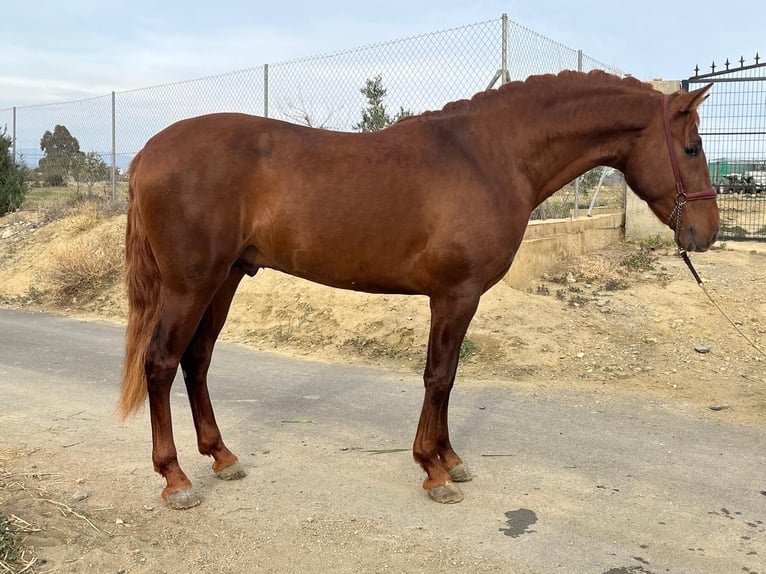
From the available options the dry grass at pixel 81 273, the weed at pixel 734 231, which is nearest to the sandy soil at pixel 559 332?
the dry grass at pixel 81 273

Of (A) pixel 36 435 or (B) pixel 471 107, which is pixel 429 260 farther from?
(A) pixel 36 435

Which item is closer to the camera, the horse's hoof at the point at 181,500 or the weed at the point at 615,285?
the horse's hoof at the point at 181,500

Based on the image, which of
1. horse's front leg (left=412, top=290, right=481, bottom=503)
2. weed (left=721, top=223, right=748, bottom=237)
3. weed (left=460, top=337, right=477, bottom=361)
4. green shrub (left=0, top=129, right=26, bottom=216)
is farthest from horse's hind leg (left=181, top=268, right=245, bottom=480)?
green shrub (left=0, top=129, right=26, bottom=216)

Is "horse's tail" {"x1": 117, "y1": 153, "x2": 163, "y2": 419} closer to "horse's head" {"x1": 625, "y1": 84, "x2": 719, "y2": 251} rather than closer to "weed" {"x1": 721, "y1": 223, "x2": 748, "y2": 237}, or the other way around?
"horse's head" {"x1": 625, "y1": 84, "x2": 719, "y2": 251}

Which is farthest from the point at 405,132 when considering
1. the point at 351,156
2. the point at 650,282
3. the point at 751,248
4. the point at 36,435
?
the point at 751,248

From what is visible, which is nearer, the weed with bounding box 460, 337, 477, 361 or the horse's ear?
the horse's ear

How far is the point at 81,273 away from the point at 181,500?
776cm

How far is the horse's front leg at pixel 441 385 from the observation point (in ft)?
10.5

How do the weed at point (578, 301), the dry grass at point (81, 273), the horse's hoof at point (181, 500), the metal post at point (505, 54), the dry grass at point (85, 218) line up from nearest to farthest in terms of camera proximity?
1. the horse's hoof at point (181, 500)
2. the weed at point (578, 301)
3. the metal post at point (505, 54)
4. the dry grass at point (81, 273)
5. the dry grass at point (85, 218)

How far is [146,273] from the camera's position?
3.40m

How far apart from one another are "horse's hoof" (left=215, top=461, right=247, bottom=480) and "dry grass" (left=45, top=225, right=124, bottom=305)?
724 centimetres

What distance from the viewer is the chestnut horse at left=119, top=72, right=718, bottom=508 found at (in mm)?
3172

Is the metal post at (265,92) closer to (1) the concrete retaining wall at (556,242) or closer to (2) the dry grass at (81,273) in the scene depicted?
(2) the dry grass at (81,273)

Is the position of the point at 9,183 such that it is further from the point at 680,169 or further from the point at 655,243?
the point at 680,169
